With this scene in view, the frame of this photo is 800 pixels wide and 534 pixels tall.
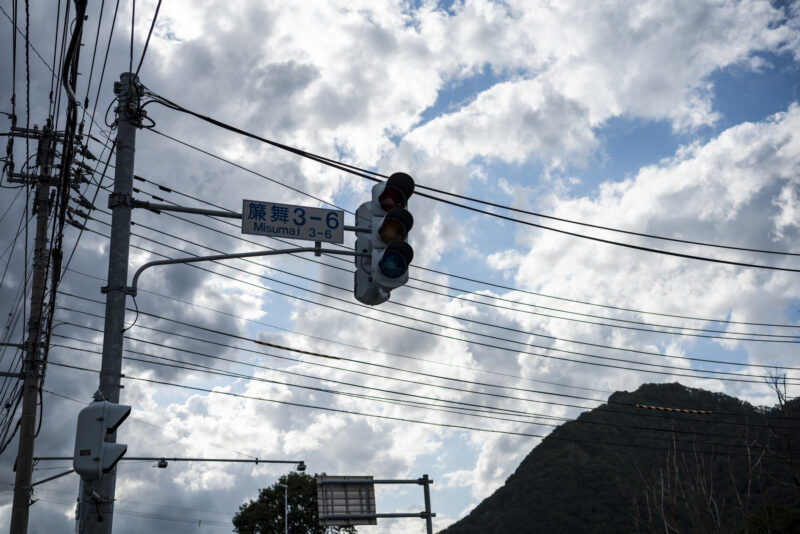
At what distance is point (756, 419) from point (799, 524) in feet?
74.5

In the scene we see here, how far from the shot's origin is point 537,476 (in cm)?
9562

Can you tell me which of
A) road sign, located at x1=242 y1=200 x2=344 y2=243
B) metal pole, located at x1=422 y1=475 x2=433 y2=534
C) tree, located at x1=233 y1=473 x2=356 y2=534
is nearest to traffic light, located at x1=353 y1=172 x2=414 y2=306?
road sign, located at x1=242 y1=200 x2=344 y2=243

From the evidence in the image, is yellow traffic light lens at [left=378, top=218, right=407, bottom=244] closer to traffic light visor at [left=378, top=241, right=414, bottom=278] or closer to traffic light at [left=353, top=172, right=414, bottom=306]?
traffic light at [left=353, top=172, right=414, bottom=306]

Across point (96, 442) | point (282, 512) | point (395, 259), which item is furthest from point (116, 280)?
point (282, 512)

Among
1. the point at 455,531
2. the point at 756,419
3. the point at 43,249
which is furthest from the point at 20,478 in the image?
the point at 455,531

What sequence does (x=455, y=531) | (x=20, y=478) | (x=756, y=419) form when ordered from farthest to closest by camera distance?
(x=455, y=531)
(x=756, y=419)
(x=20, y=478)

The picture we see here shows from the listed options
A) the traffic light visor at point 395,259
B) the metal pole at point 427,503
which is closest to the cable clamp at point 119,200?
the traffic light visor at point 395,259

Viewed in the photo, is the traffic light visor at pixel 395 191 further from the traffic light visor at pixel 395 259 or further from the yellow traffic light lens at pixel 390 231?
the traffic light visor at pixel 395 259

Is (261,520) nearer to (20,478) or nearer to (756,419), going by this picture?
(20,478)

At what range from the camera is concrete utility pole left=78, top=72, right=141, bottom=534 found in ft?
25.1

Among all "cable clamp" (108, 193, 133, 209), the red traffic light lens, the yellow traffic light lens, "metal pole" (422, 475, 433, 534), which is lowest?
"metal pole" (422, 475, 433, 534)

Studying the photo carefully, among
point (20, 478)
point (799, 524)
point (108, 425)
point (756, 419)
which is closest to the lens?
point (108, 425)

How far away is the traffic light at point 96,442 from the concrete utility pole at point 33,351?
15589mm

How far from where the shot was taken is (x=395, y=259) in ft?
26.8
